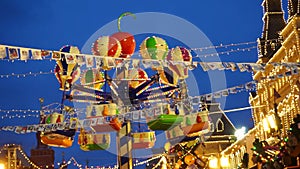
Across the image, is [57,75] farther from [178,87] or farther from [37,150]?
[37,150]

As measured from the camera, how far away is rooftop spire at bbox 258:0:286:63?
37.1 m

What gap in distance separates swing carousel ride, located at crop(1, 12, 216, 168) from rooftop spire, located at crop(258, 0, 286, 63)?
69.0 feet

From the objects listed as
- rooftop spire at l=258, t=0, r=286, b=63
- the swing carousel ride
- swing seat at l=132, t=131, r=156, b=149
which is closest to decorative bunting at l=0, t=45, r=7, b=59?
the swing carousel ride

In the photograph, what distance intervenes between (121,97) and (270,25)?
23.9 meters

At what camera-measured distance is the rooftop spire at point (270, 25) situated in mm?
37062

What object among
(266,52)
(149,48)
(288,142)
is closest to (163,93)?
(149,48)

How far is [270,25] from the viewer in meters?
37.4

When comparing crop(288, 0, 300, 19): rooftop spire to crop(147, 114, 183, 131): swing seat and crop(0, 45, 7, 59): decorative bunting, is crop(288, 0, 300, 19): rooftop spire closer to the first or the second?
crop(147, 114, 183, 131): swing seat

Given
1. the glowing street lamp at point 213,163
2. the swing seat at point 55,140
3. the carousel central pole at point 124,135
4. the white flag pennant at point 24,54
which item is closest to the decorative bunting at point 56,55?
the white flag pennant at point 24,54

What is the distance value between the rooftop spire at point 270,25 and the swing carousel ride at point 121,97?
69.0 ft

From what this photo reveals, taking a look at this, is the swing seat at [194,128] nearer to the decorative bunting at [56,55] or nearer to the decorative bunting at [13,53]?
the decorative bunting at [56,55]

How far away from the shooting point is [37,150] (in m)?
139

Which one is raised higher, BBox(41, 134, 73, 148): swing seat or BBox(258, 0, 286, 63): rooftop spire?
BBox(258, 0, 286, 63): rooftop spire

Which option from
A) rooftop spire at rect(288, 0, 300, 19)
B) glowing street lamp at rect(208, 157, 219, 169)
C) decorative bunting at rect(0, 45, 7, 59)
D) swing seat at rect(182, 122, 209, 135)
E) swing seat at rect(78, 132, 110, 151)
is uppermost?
rooftop spire at rect(288, 0, 300, 19)
